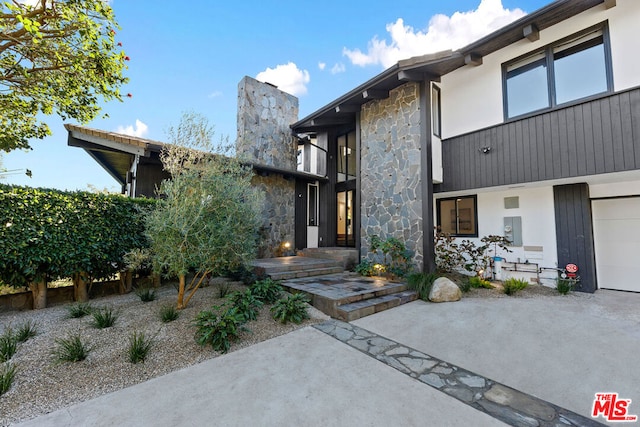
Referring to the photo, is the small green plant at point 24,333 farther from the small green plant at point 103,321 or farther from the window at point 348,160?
the window at point 348,160

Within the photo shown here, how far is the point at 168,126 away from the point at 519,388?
7.58m

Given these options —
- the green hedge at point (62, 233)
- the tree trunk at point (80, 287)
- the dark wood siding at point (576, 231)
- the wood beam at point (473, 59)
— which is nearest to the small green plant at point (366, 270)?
the dark wood siding at point (576, 231)

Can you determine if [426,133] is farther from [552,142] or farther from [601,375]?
[601,375]

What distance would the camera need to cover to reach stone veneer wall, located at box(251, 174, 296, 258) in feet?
28.7

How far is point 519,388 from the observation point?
98.9 inches

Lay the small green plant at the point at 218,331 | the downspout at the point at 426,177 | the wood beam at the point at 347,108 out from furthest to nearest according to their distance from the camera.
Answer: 1. the wood beam at the point at 347,108
2. the downspout at the point at 426,177
3. the small green plant at the point at 218,331

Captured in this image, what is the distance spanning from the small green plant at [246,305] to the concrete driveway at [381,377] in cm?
71

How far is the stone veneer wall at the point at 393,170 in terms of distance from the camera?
684 centimetres

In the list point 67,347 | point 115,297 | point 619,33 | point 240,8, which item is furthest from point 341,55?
point 67,347

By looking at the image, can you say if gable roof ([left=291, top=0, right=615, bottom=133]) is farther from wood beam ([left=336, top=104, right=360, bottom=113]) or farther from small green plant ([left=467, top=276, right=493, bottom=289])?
small green plant ([left=467, top=276, right=493, bottom=289])

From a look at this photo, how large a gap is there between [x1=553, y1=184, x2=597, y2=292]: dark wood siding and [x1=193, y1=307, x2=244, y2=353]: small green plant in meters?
7.54

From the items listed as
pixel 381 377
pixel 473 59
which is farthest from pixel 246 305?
pixel 473 59

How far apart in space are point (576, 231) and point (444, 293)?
3795 millimetres

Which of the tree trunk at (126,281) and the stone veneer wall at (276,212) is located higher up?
the stone veneer wall at (276,212)
